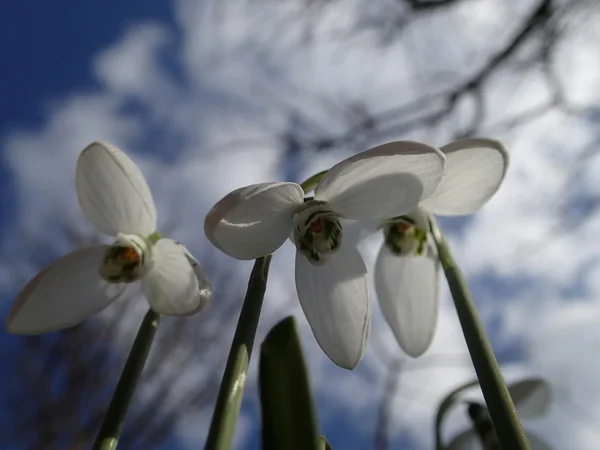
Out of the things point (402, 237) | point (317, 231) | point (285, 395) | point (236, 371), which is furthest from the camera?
point (402, 237)

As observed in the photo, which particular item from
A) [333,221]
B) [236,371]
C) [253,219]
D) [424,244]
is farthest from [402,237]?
[236,371]

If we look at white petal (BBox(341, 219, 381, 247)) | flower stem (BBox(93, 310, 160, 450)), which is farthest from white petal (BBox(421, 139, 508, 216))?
flower stem (BBox(93, 310, 160, 450))

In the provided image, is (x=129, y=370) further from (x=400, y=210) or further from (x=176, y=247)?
(x=400, y=210)

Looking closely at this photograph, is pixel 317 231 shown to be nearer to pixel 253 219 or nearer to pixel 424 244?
pixel 253 219

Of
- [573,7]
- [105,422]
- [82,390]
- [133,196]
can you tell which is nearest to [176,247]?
[133,196]

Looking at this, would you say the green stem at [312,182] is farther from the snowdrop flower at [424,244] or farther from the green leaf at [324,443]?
the green leaf at [324,443]

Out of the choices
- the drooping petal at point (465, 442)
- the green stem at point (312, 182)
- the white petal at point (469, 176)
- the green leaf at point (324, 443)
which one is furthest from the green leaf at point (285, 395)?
the drooping petal at point (465, 442)

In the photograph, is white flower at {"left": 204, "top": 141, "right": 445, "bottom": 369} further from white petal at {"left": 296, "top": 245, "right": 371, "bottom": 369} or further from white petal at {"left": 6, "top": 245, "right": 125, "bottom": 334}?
white petal at {"left": 6, "top": 245, "right": 125, "bottom": 334}
